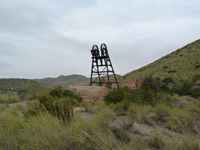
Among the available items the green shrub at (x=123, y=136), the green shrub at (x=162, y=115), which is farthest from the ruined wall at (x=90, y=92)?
the green shrub at (x=123, y=136)

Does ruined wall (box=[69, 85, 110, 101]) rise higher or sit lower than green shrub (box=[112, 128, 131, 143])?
higher

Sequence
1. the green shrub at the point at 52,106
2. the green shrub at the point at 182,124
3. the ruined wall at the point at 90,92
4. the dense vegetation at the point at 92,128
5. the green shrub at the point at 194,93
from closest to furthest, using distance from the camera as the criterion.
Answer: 1. the dense vegetation at the point at 92,128
2. the green shrub at the point at 52,106
3. the green shrub at the point at 182,124
4. the ruined wall at the point at 90,92
5. the green shrub at the point at 194,93

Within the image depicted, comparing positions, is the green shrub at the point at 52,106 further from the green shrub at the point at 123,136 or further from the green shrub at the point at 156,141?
the green shrub at the point at 156,141

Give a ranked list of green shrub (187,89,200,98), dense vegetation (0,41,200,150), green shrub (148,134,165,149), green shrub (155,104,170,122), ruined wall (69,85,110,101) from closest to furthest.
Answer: dense vegetation (0,41,200,150) → green shrub (148,134,165,149) → green shrub (155,104,170,122) → ruined wall (69,85,110,101) → green shrub (187,89,200,98)

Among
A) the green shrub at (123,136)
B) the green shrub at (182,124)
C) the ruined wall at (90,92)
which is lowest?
the green shrub at (182,124)

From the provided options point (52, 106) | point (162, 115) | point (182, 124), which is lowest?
point (182, 124)

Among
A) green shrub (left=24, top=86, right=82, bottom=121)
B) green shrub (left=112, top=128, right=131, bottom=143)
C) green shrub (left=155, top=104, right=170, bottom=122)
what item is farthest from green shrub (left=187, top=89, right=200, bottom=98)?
green shrub (left=112, top=128, right=131, bottom=143)

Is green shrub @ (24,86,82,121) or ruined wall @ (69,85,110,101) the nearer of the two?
green shrub @ (24,86,82,121)

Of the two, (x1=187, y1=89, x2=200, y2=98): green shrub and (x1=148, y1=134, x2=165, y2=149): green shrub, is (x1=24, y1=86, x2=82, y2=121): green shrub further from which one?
(x1=187, y1=89, x2=200, y2=98): green shrub

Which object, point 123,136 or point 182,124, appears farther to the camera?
point 182,124

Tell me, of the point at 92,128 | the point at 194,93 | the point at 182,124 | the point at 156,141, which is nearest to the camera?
the point at 92,128

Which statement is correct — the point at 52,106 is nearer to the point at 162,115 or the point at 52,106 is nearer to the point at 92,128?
the point at 92,128

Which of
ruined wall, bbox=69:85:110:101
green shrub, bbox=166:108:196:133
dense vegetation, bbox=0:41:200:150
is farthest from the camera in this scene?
ruined wall, bbox=69:85:110:101

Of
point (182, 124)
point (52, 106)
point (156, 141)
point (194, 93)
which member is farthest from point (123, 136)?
point (194, 93)
